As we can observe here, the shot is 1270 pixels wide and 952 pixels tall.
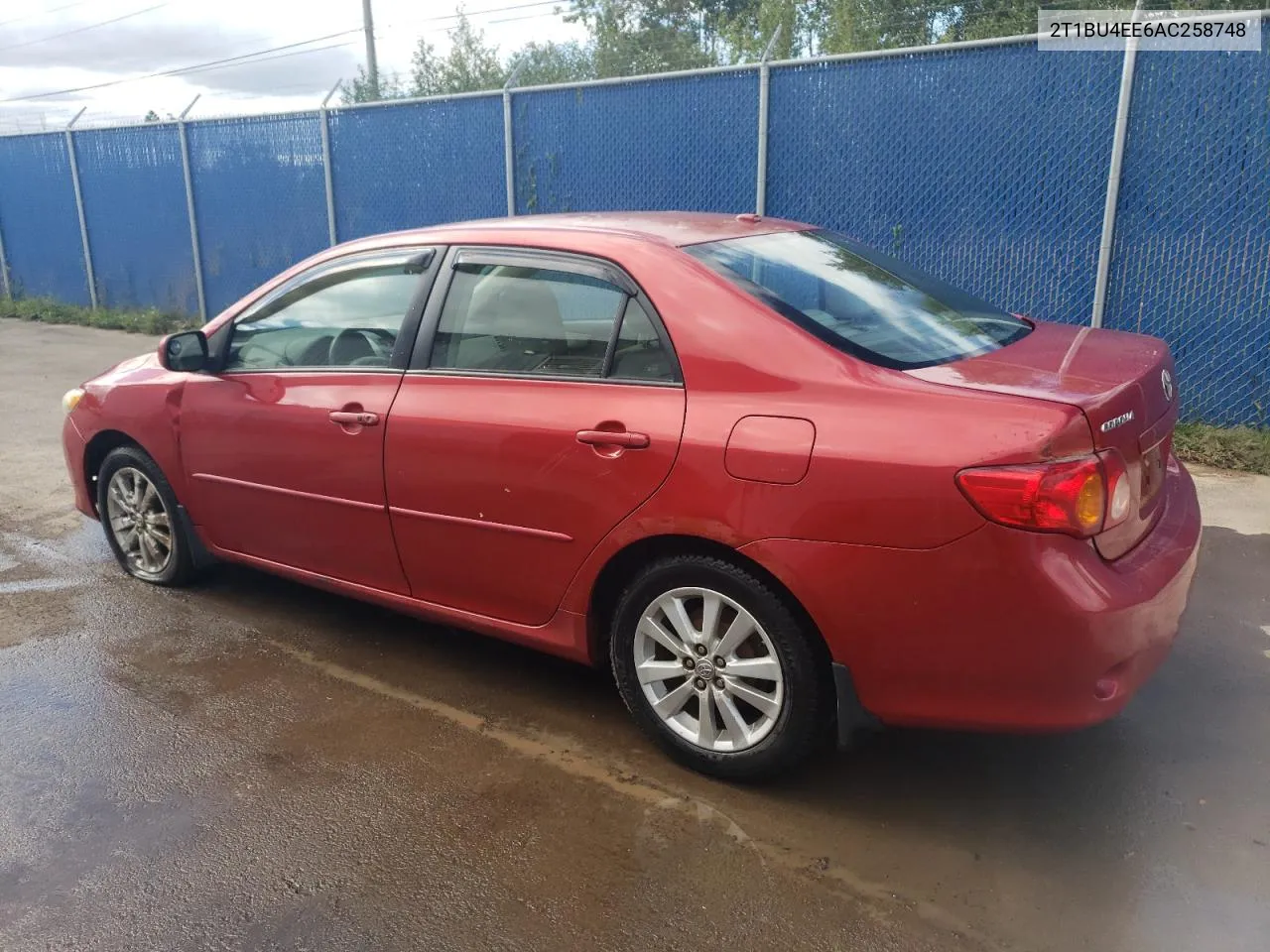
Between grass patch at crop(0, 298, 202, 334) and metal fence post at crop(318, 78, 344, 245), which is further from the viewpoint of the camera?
grass patch at crop(0, 298, 202, 334)

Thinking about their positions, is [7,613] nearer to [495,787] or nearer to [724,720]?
[495,787]

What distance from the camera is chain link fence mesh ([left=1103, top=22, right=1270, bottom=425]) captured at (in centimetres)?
634

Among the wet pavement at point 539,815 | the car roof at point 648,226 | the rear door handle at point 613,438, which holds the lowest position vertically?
the wet pavement at point 539,815

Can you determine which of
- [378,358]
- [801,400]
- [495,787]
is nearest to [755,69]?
[378,358]

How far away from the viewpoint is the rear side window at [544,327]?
3.20m

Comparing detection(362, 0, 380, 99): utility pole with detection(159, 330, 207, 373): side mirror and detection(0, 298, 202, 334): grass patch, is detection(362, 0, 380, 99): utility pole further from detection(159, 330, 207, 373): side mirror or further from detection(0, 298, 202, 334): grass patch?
detection(159, 330, 207, 373): side mirror

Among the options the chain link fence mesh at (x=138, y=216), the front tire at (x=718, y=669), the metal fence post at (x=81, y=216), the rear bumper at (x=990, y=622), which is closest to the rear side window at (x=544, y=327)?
the front tire at (x=718, y=669)

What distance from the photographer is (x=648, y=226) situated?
3.58 metres

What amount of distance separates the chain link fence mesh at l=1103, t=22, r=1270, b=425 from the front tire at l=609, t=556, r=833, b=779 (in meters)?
5.03

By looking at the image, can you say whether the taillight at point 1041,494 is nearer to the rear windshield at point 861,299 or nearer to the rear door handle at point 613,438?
the rear windshield at point 861,299

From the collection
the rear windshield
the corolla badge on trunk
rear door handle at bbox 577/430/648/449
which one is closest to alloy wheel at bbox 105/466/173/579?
rear door handle at bbox 577/430/648/449

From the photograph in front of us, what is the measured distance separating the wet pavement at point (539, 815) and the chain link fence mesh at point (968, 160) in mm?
3453

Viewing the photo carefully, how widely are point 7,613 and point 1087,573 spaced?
14.2ft

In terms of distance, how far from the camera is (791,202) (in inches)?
319
